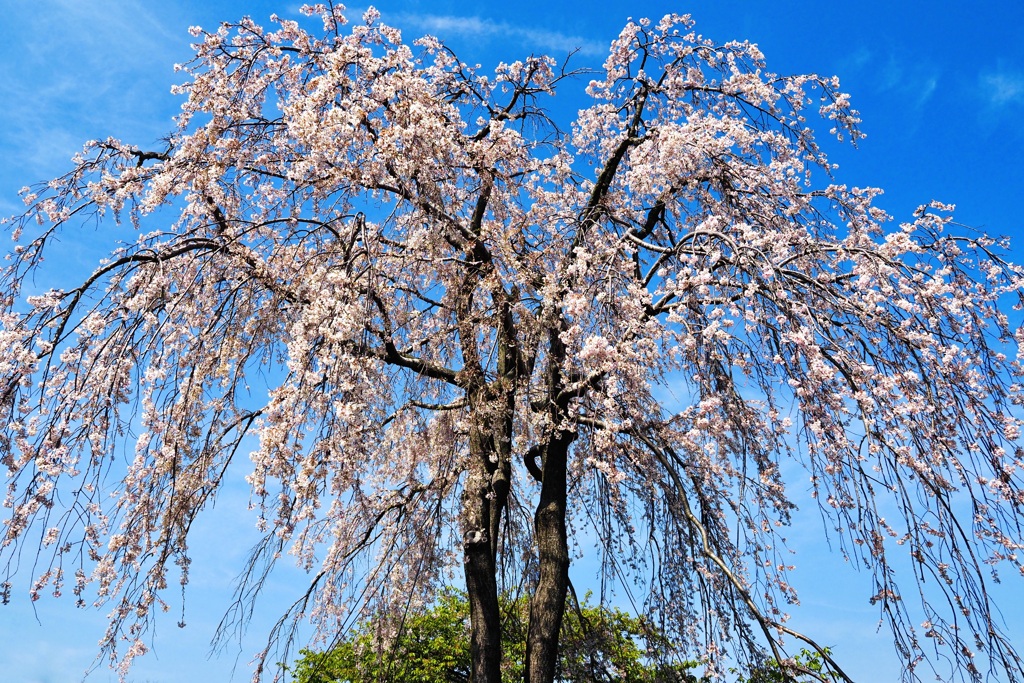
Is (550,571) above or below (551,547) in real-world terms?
below

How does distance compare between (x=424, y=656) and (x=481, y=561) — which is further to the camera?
(x=424, y=656)

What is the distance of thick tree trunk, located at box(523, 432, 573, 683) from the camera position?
23.4 ft

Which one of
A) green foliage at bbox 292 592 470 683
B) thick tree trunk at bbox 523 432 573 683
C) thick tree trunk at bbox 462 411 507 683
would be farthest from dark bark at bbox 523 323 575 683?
green foliage at bbox 292 592 470 683

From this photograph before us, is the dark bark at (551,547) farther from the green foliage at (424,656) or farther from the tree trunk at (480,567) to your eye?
the green foliage at (424,656)

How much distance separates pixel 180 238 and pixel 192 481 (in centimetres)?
197

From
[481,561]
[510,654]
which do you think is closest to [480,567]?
[481,561]

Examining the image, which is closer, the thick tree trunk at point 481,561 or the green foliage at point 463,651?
the thick tree trunk at point 481,561

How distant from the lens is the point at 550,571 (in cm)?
737

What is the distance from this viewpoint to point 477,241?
7.29 metres

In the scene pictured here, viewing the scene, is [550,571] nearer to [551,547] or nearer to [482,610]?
[551,547]

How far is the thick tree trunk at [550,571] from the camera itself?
712 cm

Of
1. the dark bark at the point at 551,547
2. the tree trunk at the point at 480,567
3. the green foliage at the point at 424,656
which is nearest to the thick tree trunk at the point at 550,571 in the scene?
the dark bark at the point at 551,547

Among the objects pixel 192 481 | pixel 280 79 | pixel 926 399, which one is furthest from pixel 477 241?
pixel 926 399

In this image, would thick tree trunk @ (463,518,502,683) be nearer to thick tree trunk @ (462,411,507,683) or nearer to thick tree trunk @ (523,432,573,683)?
thick tree trunk @ (462,411,507,683)
